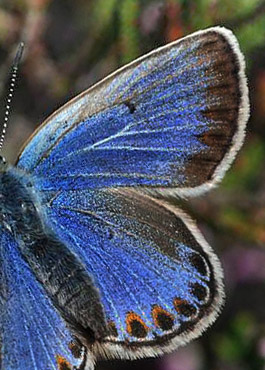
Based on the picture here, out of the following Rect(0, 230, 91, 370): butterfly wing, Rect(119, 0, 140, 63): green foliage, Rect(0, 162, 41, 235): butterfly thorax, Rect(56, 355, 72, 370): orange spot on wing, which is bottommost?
Rect(56, 355, 72, 370): orange spot on wing

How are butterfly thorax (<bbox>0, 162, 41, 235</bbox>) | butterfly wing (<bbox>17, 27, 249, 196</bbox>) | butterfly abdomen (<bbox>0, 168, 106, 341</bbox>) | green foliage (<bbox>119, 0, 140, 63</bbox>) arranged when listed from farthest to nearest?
green foliage (<bbox>119, 0, 140, 63</bbox>) < butterfly thorax (<bbox>0, 162, 41, 235</bbox>) < butterfly abdomen (<bbox>0, 168, 106, 341</bbox>) < butterfly wing (<bbox>17, 27, 249, 196</bbox>)

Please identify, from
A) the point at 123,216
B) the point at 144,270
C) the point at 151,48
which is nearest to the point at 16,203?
the point at 123,216

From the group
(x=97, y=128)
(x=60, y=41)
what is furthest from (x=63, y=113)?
(x=60, y=41)

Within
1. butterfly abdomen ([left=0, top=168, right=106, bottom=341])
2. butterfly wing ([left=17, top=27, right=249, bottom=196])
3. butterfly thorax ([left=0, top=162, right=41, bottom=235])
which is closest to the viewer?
butterfly wing ([left=17, top=27, right=249, bottom=196])

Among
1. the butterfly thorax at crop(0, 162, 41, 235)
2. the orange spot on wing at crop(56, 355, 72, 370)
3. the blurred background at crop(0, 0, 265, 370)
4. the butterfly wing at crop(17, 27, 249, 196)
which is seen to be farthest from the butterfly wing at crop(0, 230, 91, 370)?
the blurred background at crop(0, 0, 265, 370)

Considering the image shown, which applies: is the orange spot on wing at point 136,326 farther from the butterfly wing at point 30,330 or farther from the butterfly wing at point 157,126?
the butterfly wing at point 157,126

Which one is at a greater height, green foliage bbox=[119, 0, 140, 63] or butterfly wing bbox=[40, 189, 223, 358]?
green foliage bbox=[119, 0, 140, 63]

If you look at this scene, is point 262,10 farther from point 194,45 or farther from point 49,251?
point 49,251

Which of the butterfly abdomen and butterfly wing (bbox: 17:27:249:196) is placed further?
the butterfly abdomen

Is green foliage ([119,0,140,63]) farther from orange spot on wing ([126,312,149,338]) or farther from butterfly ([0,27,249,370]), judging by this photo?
orange spot on wing ([126,312,149,338])
